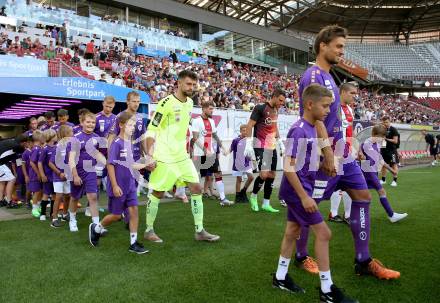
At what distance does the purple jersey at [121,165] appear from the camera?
5262mm

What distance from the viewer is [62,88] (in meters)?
11.0

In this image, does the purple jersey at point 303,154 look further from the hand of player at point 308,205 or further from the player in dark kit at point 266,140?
the player in dark kit at point 266,140

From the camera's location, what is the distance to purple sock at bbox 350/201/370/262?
4.02 metres

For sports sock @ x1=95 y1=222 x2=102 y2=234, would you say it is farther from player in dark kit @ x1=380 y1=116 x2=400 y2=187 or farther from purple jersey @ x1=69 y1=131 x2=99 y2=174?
player in dark kit @ x1=380 y1=116 x2=400 y2=187

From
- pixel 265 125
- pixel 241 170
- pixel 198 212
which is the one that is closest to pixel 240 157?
pixel 241 170

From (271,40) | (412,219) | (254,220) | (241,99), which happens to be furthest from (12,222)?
(271,40)

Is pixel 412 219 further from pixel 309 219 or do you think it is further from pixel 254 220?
pixel 309 219

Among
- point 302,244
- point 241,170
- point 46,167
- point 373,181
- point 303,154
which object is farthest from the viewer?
point 241,170

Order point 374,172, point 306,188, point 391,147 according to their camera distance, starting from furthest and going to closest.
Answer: point 391,147 → point 374,172 → point 306,188

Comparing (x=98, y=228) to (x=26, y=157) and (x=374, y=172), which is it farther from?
(x=26, y=157)

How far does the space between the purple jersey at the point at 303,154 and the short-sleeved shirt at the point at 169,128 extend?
2153 mm

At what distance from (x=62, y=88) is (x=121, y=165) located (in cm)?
670

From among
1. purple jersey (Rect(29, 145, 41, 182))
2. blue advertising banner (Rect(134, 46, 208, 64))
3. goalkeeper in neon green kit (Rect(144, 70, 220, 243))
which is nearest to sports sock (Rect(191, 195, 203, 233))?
goalkeeper in neon green kit (Rect(144, 70, 220, 243))

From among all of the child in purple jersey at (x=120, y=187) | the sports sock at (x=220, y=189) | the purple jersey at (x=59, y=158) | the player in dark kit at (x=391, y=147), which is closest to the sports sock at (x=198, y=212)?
the child in purple jersey at (x=120, y=187)
